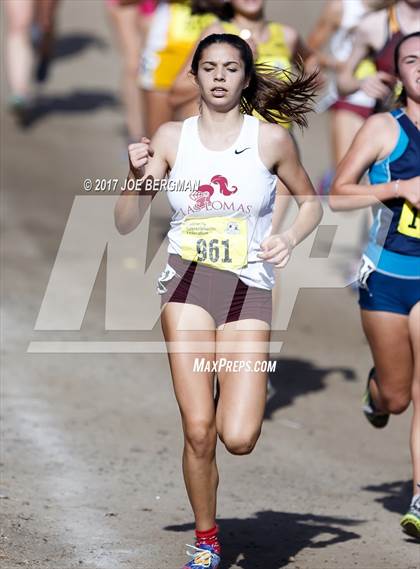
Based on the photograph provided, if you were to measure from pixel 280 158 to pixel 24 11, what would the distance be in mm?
8675

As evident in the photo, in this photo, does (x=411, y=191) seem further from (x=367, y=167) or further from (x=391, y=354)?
(x=391, y=354)

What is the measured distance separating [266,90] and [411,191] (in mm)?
923

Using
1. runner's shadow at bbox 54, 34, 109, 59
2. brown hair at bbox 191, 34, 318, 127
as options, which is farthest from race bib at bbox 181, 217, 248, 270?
runner's shadow at bbox 54, 34, 109, 59

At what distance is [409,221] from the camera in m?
6.60

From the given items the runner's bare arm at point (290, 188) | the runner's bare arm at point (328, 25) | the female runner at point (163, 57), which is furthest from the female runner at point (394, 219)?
the runner's bare arm at point (328, 25)

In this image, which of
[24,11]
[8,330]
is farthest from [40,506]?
[24,11]

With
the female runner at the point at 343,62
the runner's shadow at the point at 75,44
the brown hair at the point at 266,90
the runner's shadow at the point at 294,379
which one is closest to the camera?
the brown hair at the point at 266,90

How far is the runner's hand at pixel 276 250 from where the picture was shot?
18.2 feet

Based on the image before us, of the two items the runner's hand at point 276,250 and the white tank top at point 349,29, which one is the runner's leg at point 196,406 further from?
the white tank top at point 349,29

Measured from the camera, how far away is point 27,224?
40.2 feet

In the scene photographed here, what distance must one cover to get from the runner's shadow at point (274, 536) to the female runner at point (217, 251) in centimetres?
58

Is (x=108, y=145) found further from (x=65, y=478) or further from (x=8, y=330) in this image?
(x=65, y=478)

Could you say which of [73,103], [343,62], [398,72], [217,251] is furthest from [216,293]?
[73,103]

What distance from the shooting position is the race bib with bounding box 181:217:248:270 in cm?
566
